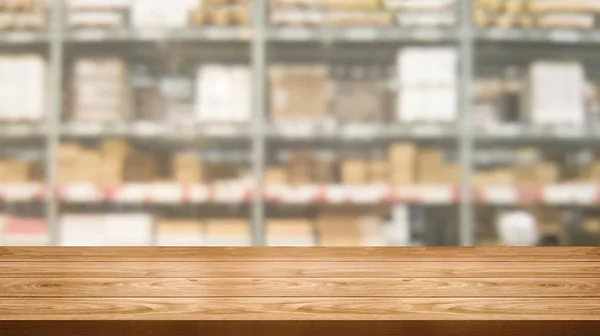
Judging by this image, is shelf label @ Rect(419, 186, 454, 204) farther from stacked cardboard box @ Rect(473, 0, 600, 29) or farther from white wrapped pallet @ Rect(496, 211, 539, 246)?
stacked cardboard box @ Rect(473, 0, 600, 29)

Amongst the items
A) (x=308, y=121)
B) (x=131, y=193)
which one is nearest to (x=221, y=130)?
(x=308, y=121)

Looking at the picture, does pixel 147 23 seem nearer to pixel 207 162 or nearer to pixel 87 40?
pixel 87 40

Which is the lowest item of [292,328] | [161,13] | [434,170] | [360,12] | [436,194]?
[292,328]

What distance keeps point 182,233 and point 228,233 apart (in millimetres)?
228

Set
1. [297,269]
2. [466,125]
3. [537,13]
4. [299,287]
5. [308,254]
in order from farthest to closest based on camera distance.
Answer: [537,13] → [466,125] → [308,254] → [297,269] → [299,287]

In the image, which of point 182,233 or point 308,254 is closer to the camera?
point 308,254

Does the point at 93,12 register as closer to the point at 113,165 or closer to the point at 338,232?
the point at 113,165

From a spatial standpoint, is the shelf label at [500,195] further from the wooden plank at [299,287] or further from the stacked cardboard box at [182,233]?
the stacked cardboard box at [182,233]

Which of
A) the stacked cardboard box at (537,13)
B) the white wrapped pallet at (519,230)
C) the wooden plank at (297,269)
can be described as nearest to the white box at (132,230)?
the wooden plank at (297,269)

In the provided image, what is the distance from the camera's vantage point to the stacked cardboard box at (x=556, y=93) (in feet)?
8.40

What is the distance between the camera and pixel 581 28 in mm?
2576

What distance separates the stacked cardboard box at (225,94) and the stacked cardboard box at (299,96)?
0.45 feet

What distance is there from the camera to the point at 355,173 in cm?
255

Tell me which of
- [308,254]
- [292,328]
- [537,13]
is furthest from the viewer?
[537,13]
